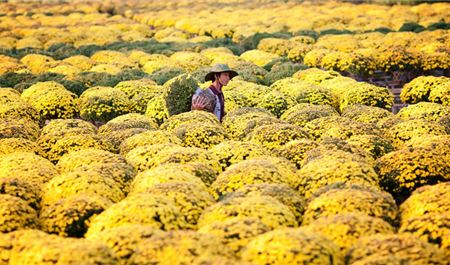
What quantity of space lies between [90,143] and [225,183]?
129 inches

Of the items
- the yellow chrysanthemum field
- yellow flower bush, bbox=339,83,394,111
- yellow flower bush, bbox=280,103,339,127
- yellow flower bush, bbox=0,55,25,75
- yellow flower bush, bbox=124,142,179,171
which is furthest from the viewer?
yellow flower bush, bbox=0,55,25,75

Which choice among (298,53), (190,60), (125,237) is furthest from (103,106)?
(125,237)

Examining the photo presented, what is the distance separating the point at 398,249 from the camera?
22.1 feet

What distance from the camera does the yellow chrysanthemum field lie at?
6.98 metres

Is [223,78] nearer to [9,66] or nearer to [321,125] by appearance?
[321,125]

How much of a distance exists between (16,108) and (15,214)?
675 centimetres

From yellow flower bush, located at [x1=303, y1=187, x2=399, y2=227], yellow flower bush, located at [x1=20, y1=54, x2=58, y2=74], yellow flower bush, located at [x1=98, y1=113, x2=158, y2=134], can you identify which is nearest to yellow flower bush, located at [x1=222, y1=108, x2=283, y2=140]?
yellow flower bush, located at [x1=98, y1=113, x2=158, y2=134]

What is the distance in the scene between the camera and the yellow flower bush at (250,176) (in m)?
9.03

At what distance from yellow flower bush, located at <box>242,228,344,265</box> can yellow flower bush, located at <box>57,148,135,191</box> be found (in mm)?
3019

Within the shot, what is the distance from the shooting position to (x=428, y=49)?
20266mm

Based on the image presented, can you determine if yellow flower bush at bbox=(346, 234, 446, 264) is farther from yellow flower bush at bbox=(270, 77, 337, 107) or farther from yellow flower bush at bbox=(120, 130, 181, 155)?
yellow flower bush at bbox=(270, 77, 337, 107)

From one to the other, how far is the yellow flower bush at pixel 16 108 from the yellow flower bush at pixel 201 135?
4.09 meters

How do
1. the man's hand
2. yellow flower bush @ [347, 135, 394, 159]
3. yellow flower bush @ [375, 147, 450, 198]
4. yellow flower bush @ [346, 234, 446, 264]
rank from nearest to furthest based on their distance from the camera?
yellow flower bush @ [346, 234, 446, 264] < yellow flower bush @ [375, 147, 450, 198] < yellow flower bush @ [347, 135, 394, 159] < the man's hand

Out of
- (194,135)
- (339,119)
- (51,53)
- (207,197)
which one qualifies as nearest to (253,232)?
(207,197)
